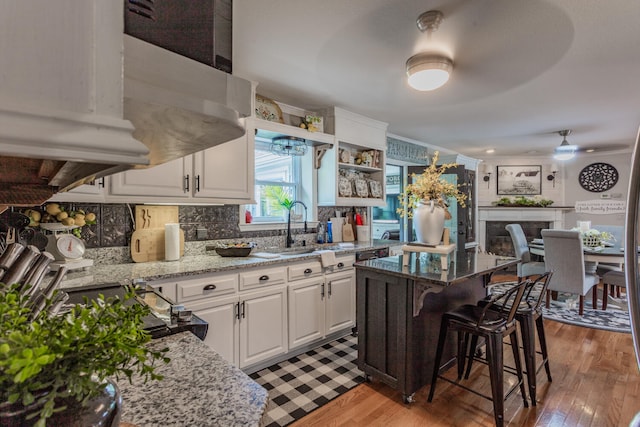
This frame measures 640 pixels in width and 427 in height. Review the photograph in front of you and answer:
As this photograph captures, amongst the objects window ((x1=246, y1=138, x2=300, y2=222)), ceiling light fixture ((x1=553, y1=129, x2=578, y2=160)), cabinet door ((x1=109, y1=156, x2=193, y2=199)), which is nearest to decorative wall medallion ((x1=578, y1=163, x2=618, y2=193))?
ceiling light fixture ((x1=553, y1=129, x2=578, y2=160))

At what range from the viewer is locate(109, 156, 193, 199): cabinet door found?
7.08 ft

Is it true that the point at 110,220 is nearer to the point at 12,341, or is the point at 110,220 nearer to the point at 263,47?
the point at 263,47

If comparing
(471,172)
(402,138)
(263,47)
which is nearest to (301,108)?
(263,47)

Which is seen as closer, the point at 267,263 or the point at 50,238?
the point at 50,238

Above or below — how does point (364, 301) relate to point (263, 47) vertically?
below

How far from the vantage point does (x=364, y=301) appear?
2.42 m

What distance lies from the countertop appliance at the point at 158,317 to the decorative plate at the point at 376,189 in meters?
3.10

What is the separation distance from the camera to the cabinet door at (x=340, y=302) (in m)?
3.08

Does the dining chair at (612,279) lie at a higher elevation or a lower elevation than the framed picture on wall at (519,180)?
lower

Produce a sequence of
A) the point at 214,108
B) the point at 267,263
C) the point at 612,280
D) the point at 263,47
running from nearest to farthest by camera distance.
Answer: the point at 214,108, the point at 263,47, the point at 267,263, the point at 612,280

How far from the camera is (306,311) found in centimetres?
289

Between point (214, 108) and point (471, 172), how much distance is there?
21.3 feet

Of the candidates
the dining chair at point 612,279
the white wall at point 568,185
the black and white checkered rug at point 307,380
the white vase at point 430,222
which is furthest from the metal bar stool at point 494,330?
the white wall at point 568,185

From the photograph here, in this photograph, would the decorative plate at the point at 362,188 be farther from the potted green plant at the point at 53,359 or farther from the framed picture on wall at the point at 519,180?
the framed picture on wall at the point at 519,180
